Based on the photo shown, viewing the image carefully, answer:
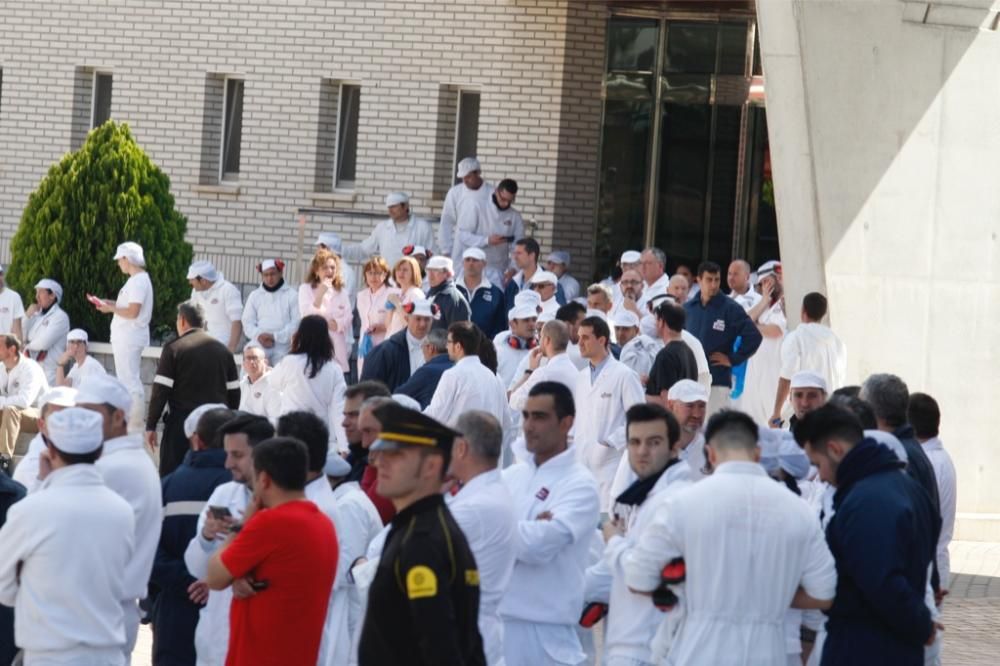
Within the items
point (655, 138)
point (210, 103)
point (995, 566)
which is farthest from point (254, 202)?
point (995, 566)

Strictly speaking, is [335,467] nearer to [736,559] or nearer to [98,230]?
[736,559]

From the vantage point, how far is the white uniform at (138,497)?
757cm

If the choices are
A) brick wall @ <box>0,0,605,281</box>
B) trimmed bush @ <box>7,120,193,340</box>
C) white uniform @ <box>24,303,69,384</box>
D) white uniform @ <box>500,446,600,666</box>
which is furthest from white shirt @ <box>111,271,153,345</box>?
white uniform @ <box>500,446,600,666</box>

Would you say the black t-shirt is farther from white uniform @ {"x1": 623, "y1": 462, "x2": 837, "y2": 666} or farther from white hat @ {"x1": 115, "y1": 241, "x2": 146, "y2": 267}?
white hat @ {"x1": 115, "y1": 241, "x2": 146, "y2": 267}

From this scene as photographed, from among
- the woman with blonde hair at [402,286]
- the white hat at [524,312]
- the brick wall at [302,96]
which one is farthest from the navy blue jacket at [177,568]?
the brick wall at [302,96]

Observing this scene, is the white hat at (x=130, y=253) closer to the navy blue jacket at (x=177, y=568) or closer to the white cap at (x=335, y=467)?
the navy blue jacket at (x=177, y=568)

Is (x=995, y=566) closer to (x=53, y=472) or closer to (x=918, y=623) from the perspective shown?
(x=918, y=623)

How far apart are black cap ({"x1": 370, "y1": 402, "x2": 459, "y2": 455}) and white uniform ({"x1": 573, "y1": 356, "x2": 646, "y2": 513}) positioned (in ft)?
20.8

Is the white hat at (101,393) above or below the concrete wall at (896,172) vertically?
below

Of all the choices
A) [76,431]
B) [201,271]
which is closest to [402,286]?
[201,271]

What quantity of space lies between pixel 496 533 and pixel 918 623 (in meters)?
1.67

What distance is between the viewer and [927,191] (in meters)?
15.8

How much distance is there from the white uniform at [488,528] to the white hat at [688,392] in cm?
278

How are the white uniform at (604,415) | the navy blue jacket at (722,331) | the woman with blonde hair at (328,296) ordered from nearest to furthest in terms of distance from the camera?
the white uniform at (604,415) < the navy blue jacket at (722,331) < the woman with blonde hair at (328,296)
